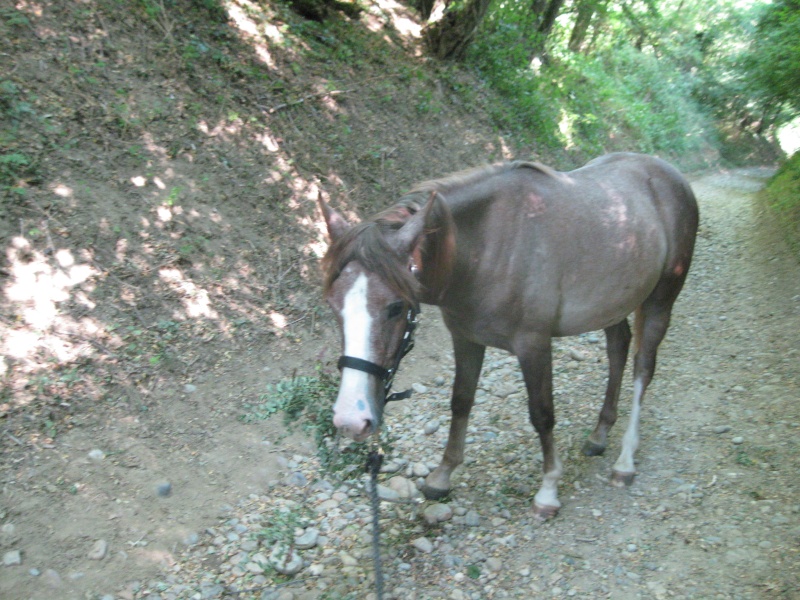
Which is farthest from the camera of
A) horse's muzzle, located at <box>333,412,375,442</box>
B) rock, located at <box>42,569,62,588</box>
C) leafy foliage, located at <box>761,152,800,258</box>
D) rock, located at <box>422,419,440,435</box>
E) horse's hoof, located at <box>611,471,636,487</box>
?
leafy foliage, located at <box>761,152,800,258</box>

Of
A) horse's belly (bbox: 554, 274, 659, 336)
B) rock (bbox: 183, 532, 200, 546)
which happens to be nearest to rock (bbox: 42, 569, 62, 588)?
rock (bbox: 183, 532, 200, 546)

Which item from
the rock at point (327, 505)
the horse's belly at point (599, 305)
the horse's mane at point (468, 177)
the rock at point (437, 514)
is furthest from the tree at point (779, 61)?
the rock at point (327, 505)

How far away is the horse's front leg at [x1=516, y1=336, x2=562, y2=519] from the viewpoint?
363 centimetres

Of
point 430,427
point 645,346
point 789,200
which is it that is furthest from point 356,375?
point 789,200

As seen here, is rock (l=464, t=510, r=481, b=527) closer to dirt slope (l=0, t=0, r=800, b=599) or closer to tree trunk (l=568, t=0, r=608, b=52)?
dirt slope (l=0, t=0, r=800, b=599)

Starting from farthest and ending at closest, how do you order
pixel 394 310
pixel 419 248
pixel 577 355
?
pixel 577 355 < pixel 419 248 < pixel 394 310

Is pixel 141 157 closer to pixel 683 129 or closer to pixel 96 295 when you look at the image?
pixel 96 295

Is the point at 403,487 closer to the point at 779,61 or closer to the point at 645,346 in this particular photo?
the point at 645,346

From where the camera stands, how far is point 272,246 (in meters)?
5.91

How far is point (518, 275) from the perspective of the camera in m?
3.54

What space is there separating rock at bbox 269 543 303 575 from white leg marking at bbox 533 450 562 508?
1.60 meters

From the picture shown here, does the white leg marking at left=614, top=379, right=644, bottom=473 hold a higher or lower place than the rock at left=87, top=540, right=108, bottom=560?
higher

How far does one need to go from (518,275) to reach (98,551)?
285 centimetres

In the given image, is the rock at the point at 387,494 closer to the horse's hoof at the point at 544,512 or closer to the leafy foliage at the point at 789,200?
the horse's hoof at the point at 544,512
